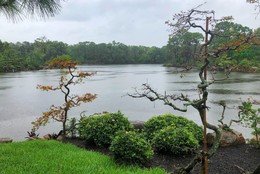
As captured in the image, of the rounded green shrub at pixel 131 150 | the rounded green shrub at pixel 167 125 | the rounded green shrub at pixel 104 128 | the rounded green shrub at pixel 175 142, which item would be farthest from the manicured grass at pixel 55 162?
the rounded green shrub at pixel 167 125

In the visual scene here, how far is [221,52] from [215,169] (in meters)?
1.77

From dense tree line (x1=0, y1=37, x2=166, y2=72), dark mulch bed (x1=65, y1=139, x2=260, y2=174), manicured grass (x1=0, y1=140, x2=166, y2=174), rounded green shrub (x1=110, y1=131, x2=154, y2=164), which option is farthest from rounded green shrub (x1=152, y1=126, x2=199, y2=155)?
dense tree line (x1=0, y1=37, x2=166, y2=72)

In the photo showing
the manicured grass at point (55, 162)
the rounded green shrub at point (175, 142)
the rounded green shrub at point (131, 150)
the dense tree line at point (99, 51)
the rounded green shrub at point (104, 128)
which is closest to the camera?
the manicured grass at point (55, 162)

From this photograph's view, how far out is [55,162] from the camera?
397cm

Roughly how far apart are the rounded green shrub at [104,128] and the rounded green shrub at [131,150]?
0.86 metres

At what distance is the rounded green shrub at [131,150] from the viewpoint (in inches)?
158

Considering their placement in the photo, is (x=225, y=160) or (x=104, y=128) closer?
(x=225, y=160)

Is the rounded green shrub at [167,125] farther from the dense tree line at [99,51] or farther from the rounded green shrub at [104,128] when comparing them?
the dense tree line at [99,51]

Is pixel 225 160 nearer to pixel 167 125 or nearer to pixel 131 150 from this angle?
pixel 167 125

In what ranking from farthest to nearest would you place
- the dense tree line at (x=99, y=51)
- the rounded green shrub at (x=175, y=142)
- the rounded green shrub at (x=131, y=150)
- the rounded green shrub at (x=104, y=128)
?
1. the dense tree line at (x=99, y=51)
2. the rounded green shrub at (x=104, y=128)
3. the rounded green shrub at (x=175, y=142)
4. the rounded green shrub at (x=131, y=150)

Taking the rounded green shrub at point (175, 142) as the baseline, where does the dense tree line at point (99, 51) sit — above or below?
above

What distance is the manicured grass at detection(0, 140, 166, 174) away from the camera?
364 cm

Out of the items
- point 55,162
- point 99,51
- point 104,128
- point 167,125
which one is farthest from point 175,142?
point 99,51

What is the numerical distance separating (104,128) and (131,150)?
122cm
